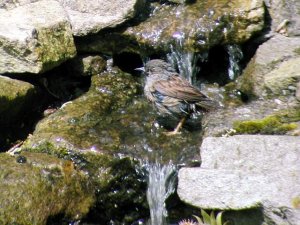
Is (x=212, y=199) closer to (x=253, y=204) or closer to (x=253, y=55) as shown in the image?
(x=253, y=204)

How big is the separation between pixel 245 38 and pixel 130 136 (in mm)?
2026

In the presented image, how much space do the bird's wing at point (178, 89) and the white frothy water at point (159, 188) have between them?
869 mm

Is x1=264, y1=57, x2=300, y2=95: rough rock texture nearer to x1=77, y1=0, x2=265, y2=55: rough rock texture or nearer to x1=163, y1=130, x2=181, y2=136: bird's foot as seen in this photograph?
x1=77, y1=0, x2=265, y2=55: rough rock texture

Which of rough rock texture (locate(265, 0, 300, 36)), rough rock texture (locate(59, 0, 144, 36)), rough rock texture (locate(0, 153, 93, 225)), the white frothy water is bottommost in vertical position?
the white frothy water

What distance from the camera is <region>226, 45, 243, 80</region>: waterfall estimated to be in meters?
9.24

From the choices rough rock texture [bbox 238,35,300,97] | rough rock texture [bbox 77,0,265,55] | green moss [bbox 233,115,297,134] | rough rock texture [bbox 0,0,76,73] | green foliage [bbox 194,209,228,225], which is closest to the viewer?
green foliage [bbox 194,209,228,225]

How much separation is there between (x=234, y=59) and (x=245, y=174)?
107 inches

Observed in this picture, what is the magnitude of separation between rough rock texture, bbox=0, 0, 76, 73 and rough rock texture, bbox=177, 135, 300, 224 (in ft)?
7.68

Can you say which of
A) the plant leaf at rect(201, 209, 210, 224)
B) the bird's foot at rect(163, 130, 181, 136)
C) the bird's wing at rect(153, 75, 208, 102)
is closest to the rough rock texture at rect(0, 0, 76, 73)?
the bird's wing at rect(153, 75, 208, 102)

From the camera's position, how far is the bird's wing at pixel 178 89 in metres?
8.26

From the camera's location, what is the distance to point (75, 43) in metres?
9.36

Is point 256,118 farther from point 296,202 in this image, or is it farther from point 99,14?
point 99,14

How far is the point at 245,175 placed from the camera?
689 cm

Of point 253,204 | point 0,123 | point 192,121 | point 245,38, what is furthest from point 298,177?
point 0,123
